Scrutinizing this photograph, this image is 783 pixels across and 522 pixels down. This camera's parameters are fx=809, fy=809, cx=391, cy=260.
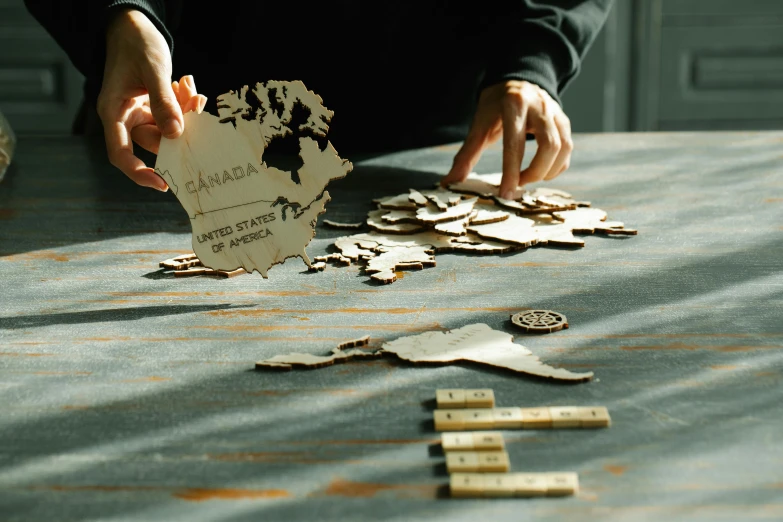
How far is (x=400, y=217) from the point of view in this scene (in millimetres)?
1487

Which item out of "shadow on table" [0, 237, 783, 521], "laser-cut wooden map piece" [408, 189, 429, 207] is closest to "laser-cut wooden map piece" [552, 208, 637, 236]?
"laser-cut wooden map piece" [408, 189, 429, 207]

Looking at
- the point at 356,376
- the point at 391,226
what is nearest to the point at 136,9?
the point at 391,226

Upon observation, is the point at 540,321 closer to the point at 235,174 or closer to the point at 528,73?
the point at 235,174

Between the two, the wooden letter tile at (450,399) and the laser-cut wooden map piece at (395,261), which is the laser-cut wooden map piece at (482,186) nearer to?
the laser-cut wooden map piece at (395,261)

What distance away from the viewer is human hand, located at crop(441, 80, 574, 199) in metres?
1.64

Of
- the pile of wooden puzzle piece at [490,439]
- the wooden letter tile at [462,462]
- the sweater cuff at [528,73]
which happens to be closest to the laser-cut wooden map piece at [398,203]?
the sweater cuff at [528,73]

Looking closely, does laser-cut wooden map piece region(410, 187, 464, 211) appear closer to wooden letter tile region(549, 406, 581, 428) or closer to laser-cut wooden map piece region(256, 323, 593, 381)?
laser-cut wooden map piece region(256, 323, 593, 381)

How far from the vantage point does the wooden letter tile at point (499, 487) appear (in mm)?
671

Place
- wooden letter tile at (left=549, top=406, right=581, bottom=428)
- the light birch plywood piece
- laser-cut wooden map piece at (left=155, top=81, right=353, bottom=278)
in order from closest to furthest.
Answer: wooden letter tile at (left=549, top=406, right=581, bottom=428)
the light birch plywood piece
laser-cut wooden map piece at (left=155, top=81, right=353, bottom=278)

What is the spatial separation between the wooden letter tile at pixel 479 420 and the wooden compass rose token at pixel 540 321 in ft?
0.77

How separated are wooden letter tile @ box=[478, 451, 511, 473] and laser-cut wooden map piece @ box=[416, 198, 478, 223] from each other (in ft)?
Result: 2.52

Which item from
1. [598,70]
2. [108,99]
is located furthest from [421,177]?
[598,70]

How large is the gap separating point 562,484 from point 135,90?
3.03ft

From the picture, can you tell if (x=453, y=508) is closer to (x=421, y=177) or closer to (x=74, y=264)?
(x=74, y=264)
